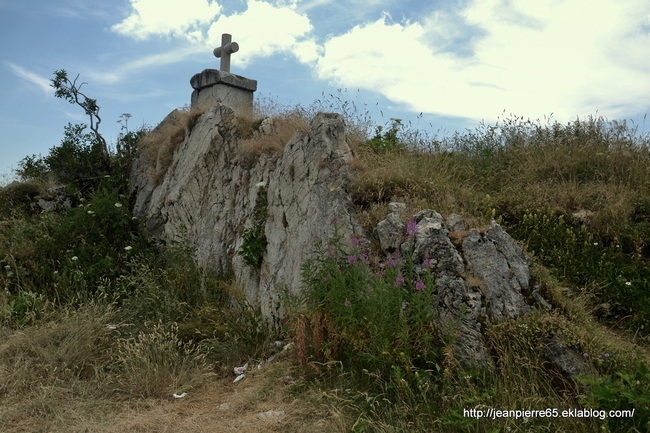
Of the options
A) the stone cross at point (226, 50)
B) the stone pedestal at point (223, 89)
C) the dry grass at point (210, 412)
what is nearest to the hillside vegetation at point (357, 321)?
the dry grass at point (210, 412)

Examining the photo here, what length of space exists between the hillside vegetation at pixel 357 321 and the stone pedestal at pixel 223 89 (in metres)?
1.33

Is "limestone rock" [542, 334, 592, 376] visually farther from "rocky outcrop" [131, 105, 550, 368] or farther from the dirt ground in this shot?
the dirt ground

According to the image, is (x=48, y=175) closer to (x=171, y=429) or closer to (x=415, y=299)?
(x=171, y=429)

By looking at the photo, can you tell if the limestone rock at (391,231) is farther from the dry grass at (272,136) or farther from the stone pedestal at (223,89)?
the stone pedestal at (223,89)

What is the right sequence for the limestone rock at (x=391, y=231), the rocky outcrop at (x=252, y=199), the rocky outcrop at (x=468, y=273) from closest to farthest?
the rocky outcrop at (x=468, y=273) < the limestone rock at (x=391, y=231) < the rocky outcrop at (x=252, y=199)

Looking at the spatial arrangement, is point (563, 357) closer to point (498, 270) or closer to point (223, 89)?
point (498, 270)

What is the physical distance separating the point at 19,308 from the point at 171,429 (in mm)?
3953

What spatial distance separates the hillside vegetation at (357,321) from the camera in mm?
4066

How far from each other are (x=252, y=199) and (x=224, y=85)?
4.49 m

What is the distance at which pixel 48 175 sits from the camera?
476 inches

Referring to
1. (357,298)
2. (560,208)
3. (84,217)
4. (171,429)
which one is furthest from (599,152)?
(84,217)


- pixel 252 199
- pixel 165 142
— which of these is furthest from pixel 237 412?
pixel 165 142

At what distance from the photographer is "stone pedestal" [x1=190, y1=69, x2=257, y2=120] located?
35.9ft

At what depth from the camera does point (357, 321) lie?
4.43m
